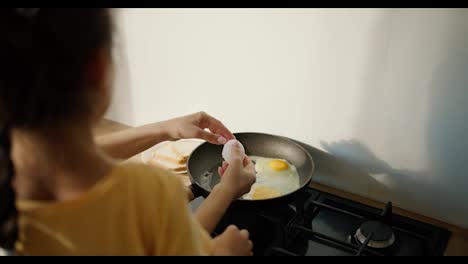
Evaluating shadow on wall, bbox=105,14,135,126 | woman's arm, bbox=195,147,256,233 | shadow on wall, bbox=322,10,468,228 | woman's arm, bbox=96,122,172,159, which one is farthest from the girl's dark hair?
shadow on wall, bbox=105,14,135,126

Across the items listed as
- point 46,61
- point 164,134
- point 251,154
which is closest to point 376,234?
point 251,154

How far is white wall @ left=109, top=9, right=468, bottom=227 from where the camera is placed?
0.87m

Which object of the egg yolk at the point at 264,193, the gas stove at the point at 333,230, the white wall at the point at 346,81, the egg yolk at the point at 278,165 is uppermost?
the white wall at the point at 346,81

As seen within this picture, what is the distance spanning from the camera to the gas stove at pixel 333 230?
2.91 ft

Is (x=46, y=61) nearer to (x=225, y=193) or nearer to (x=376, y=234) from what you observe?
(x=225, y=193)

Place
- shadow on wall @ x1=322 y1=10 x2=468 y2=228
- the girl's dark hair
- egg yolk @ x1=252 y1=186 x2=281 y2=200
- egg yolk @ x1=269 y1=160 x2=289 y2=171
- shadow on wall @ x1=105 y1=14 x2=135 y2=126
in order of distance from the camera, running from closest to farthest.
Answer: the girl's dark hair
shadow on wall @ x1=322 y1=10 x2=468 y2=228
egg yolk @ x1=252 y1=186 x2=281 y2=200
egg yolk @ x1=269 y1=160 x2=289 y2=171
shadow on wall @ x1=105 y1=14 x2=135 y2=126

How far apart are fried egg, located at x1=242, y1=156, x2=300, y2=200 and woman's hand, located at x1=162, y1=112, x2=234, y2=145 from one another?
0.11 meters

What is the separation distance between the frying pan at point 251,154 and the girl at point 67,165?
1.31ft

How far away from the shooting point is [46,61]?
48 centimetres

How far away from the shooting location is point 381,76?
3.03 feet

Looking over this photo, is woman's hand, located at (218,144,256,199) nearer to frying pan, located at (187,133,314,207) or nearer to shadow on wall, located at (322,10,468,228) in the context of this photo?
frying pan, located at (187,133,314,207)

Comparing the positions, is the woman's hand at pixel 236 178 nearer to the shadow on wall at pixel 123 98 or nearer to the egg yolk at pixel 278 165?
the egg yolk at pixel 278 165

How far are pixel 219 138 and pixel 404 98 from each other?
413mm

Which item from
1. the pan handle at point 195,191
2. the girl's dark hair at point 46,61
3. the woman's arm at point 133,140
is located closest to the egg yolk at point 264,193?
the pan handle at point 195,191
